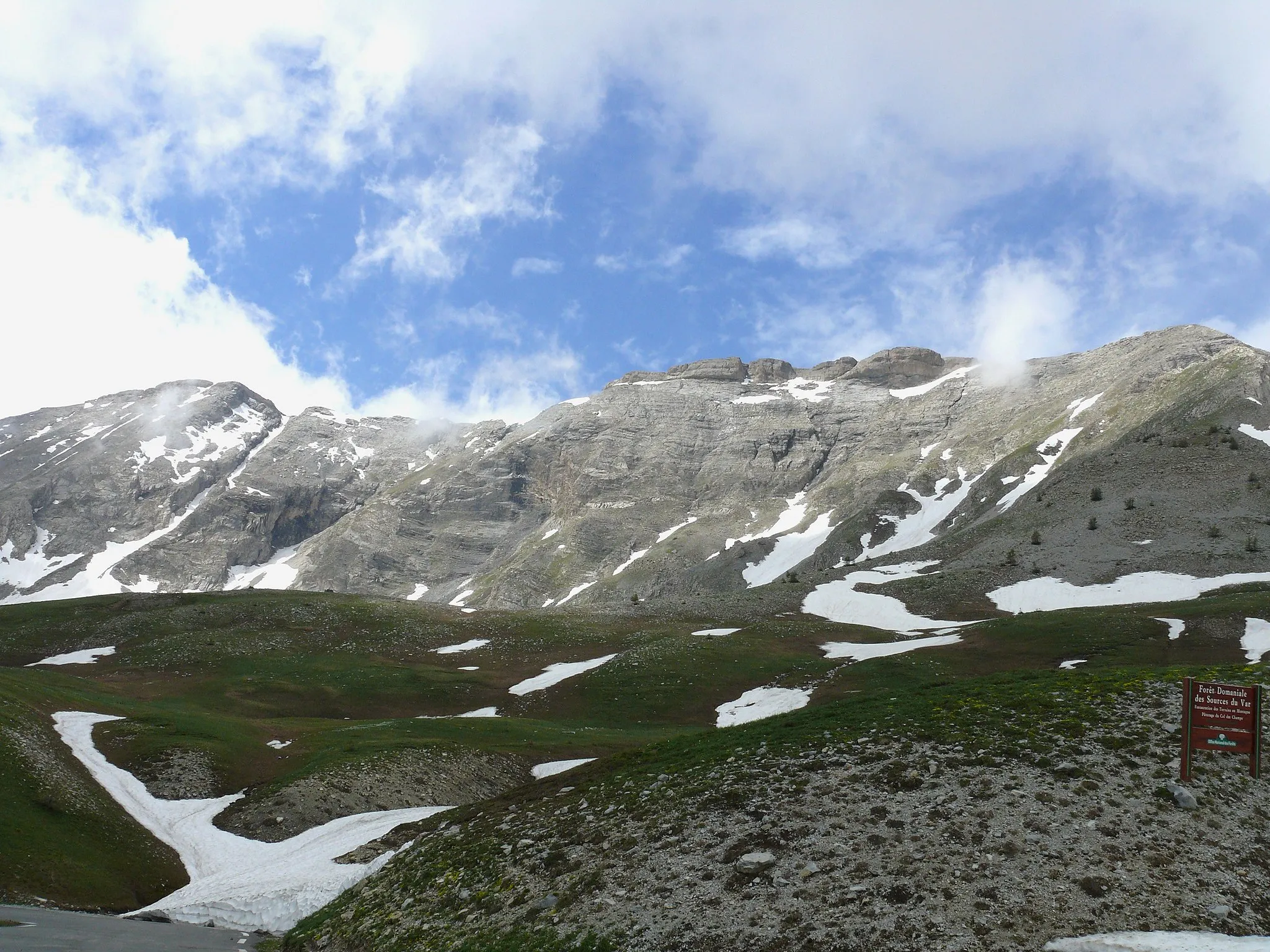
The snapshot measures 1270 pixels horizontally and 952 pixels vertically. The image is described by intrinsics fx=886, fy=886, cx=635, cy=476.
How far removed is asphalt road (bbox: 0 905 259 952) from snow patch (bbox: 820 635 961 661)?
187 feet

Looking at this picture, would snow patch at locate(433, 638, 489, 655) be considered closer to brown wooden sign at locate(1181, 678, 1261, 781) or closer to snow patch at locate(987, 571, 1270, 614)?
snow patch at locate(987, 571, 1270, 614)

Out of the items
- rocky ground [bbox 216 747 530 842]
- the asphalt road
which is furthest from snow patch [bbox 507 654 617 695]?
the asphalt road

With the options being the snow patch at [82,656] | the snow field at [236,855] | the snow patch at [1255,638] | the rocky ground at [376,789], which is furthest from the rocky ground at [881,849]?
the snow patch at [82,656]

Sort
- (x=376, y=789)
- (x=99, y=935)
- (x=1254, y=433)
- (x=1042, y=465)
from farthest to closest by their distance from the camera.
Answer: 1. (x=1042, y=465)
2. (x=1254, y=433)
3. (x=376, y=789)
4. (x=99, y=935)

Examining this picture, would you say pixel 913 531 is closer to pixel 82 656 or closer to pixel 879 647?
pixel 879 647

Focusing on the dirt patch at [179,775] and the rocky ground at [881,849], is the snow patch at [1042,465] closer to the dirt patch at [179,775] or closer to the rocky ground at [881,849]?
the dirt patch at [179,775]

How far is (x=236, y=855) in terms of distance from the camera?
36406 mm

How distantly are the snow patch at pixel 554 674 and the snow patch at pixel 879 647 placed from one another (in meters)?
20.4

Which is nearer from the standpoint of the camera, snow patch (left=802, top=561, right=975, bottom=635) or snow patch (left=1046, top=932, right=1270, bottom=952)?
snow patch (left=1046, top=932, right=1270, bottom=952)

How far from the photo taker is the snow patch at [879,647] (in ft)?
251

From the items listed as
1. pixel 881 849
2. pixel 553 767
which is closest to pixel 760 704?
pixel 553 767

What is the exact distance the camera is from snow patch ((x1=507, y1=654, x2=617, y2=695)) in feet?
243

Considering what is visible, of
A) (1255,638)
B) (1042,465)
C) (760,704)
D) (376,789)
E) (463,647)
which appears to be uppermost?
(1042,465)

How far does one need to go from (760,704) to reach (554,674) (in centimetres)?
2105
